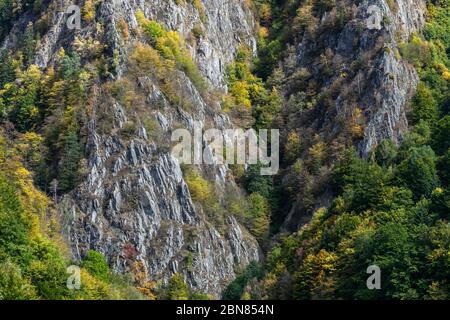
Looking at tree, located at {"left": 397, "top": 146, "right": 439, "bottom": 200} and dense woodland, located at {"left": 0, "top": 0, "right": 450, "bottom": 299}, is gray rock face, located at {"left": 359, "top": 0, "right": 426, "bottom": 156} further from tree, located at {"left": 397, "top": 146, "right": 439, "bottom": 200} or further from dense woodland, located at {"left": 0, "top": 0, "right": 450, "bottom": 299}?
tree, located at {"left": 397, "top": 146, "right": 439, "bottom": 200}

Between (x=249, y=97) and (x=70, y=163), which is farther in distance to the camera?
(x=249, y=97)

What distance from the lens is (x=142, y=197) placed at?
413ft

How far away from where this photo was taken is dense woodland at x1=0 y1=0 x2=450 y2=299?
10088 cm

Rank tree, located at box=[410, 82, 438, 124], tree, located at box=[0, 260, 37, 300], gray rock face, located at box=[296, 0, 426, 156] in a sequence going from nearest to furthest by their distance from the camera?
1. tree, located at box=[0, 260, 37, 300]
2. tree, located at box=[410, 82, 438, 124]
3. gray rock face, located at box=[296, 0, 426, 156]

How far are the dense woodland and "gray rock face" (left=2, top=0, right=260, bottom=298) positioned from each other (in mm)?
1413

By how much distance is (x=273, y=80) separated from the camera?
498 ft

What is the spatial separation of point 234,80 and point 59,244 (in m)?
44.7

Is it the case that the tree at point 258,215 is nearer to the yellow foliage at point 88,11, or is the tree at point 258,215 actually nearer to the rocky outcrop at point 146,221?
the rocky outcrop at point 146,221

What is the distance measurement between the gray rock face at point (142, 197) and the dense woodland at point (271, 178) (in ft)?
4.64

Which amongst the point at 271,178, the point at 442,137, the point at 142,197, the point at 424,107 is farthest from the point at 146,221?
the point at 424,107

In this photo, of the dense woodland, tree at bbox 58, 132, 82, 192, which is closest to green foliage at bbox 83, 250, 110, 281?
the dense woodland

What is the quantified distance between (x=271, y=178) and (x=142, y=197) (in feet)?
67.9

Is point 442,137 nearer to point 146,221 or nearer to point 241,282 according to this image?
point 241,282
